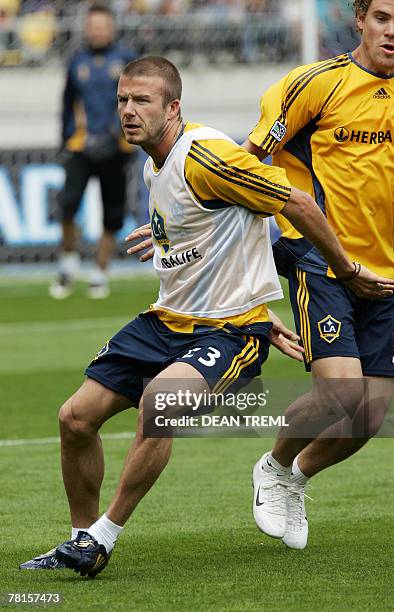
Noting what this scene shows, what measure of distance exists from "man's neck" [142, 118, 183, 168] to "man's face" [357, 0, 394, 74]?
1.01 m

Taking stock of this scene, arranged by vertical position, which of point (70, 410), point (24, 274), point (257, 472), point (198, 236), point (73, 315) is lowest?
point (24, 274)

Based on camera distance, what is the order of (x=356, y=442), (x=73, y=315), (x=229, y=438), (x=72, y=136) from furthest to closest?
1. (x=72, y=136)
2. (x=73, y=315)
3. (x=229, y=438)
4. (x=356, y=442)

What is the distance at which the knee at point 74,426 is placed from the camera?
5.39m

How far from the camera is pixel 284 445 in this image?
6.24 meters

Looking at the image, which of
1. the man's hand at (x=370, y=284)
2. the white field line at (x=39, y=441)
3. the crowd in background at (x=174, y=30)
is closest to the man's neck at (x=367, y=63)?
the man's hand at (x=370, y=284)

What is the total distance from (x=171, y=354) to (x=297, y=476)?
1.08 metres

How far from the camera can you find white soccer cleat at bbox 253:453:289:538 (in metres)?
6.07

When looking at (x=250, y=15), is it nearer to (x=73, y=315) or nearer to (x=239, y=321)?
(x=73, y=315)

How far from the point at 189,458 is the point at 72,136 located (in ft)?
27.2

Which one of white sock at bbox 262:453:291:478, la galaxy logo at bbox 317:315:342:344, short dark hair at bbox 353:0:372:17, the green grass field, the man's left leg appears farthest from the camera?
white sock at bbox 262:453:291:478

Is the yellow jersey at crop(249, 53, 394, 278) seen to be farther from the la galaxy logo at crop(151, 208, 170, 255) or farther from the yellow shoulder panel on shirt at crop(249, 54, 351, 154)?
the la galaxy logo at crop(151, 208, 170, 255)

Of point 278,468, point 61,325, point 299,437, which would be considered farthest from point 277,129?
point 61,325

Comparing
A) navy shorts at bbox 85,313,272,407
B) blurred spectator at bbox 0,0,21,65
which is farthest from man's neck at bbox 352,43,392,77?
blurred spectator at bbox 0,0,21,65

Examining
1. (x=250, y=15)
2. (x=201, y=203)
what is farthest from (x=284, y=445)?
(x=250, y=15)
